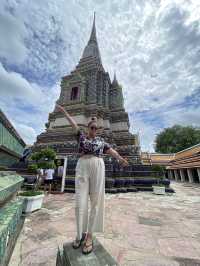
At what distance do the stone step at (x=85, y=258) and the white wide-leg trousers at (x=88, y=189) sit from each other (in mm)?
154

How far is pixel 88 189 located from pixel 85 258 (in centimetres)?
63

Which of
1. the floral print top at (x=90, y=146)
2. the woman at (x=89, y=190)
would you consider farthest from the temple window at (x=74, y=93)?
the woman at (x=89, y=190)

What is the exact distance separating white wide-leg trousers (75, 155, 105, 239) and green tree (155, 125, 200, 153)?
3282 centimetres

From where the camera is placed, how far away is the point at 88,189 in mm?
1672

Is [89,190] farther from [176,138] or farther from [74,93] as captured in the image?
[176,138]

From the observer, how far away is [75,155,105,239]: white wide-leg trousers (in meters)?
Answer: 1.60

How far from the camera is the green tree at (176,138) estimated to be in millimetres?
29203

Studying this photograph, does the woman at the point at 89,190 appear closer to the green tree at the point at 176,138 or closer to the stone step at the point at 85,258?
the stone step at the point at 85,258

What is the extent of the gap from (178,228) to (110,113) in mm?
13626

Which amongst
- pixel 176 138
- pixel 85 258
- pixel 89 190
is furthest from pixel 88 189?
pixel 176 138

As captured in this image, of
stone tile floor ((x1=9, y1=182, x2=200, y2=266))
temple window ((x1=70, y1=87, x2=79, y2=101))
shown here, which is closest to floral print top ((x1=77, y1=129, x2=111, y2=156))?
stone tile floor ((x1=9, y1=182, x2=200, y2=266))

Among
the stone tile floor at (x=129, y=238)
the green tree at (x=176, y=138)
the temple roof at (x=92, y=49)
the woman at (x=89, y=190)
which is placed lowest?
the stone tile floor at (x=129, y=238)

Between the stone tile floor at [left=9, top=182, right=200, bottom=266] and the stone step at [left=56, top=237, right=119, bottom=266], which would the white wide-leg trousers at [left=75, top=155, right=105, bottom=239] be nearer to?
the stone step at [left=56, top=237, right=119, bottom=266]

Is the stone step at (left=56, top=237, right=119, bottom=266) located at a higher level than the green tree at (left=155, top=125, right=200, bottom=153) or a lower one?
lower
